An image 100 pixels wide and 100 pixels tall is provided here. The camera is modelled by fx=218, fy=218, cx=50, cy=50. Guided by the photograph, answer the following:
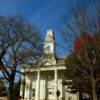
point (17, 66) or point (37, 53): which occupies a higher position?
point (37, 53)

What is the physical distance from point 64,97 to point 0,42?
23403 millimetres

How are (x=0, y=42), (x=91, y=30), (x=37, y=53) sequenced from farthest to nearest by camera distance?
(x=37, y=53)
(x=0, y=42)
(x=91, y=30)

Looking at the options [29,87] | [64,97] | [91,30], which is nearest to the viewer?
[91,30]

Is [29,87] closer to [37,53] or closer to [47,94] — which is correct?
[47,94]

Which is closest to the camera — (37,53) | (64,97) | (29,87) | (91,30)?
(91,30)

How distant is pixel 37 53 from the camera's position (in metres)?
25.5

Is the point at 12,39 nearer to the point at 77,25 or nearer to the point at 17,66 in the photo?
the point at 17,66

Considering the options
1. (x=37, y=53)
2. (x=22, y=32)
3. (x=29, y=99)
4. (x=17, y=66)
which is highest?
(x=22, y=32)

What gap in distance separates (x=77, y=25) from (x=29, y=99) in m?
32.1

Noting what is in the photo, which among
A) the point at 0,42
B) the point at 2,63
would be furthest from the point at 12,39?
the point at 2,63

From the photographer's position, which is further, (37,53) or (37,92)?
(37,92)

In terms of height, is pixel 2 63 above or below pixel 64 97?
above

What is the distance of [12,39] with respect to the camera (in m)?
24.1

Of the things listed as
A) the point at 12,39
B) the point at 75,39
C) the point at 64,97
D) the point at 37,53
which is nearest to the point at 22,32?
the point at 12,39
